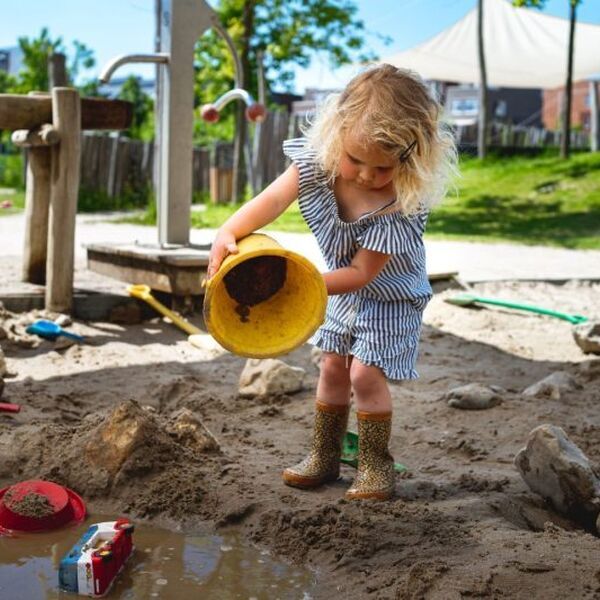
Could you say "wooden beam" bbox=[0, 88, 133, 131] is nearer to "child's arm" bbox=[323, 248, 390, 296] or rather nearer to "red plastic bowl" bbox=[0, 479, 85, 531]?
"red plastic bowl" bbox=[0, 479, 85, 531]

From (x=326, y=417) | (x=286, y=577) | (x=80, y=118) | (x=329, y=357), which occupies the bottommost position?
(x=286, y=577)

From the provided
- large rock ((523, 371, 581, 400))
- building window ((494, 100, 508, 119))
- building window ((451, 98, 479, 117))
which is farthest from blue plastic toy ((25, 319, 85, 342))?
building window ((494, 100, 508, 119))

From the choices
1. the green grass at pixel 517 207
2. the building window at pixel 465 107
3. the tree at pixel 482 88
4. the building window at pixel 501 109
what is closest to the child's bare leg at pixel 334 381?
the green grass at pixel 517 207

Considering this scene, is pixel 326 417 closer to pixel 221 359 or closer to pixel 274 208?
pixel 274 208

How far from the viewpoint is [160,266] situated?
5.29 meters

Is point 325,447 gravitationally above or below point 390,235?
below

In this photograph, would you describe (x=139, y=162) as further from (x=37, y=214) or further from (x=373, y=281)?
(x=373, y=281)

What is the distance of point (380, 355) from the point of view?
A: 277 cm

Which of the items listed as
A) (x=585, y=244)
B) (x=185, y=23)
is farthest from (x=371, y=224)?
(x=585, y=244)

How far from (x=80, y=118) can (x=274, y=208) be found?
2749 millimetres

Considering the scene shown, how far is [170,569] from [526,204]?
11357 millimetres

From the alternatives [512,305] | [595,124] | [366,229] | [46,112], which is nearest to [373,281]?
[366,229]

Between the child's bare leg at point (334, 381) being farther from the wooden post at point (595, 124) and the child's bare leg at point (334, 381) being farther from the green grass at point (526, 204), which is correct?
the wooden post at point (595, 124)

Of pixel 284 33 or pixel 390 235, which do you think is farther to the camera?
pixel 284 33
